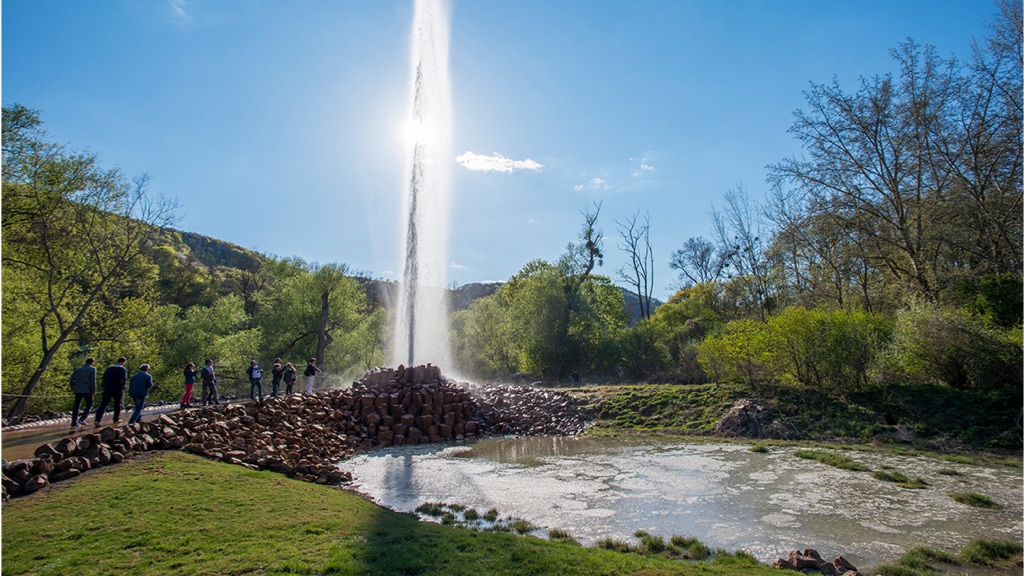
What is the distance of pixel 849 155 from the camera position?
875 inches

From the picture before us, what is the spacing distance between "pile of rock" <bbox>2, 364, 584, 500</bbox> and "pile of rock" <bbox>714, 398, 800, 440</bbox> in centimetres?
565

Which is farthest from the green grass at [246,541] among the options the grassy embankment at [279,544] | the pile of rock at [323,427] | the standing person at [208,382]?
the standing person at [208,382]

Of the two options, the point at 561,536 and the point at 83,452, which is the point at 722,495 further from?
the point at 83,452

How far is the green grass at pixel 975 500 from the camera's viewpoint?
8.57 m

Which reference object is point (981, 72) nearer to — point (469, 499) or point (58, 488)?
point (469, 499)

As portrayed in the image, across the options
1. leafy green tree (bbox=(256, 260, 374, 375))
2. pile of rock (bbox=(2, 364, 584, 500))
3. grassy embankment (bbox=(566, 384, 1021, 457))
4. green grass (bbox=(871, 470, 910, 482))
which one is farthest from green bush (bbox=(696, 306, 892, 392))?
leafy green tree (bbox=(256, 260, 374, 375))

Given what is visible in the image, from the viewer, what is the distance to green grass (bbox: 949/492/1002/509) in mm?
8566

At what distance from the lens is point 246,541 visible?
19.4 ft

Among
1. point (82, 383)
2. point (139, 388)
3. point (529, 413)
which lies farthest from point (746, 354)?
point (82, 383)

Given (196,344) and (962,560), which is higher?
(196,344)

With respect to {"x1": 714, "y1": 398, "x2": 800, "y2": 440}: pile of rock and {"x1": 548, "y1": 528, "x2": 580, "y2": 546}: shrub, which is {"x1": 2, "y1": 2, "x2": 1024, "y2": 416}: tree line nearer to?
{"x1": 714, "y1": 398, "x2": 800, "y2": 440}: pile of rock

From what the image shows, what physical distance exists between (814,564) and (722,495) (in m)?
3.85

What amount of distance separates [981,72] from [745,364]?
13530mm

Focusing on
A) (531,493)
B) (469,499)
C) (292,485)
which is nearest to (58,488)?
(292,485)
